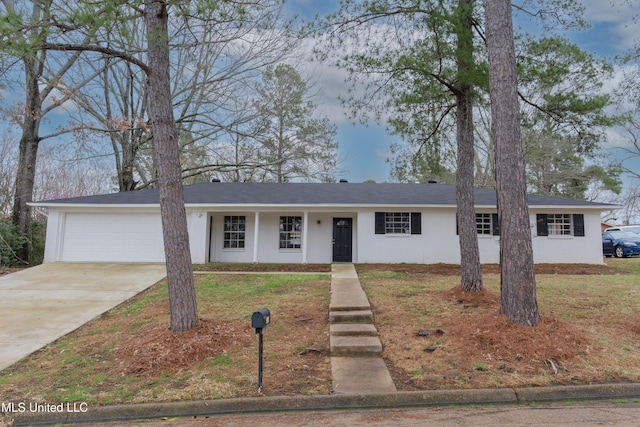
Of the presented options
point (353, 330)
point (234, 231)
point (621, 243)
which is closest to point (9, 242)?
point (234, 231)

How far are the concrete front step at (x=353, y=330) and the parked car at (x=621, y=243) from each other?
17.9 meters

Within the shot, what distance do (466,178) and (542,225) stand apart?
8359 millimetres

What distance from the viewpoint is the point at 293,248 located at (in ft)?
47.5

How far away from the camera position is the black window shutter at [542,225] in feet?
43.9

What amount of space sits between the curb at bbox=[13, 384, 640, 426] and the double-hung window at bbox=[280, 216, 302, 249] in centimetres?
1095

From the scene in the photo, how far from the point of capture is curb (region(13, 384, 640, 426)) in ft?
11.5

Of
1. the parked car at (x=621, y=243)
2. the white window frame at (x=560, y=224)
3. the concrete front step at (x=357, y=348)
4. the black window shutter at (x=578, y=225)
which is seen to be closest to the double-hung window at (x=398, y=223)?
the white window frame at (x=560, y=224)

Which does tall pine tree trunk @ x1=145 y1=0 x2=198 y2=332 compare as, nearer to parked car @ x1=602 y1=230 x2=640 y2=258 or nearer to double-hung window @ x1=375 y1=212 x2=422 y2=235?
double-hung window @ x1=375 y1=212 x2=422 y2=235

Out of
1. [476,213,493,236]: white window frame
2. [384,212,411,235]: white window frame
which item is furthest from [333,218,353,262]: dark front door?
[476,213,493,236]: white window frame

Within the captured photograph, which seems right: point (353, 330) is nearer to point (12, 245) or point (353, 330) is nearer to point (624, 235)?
point (12, 245)

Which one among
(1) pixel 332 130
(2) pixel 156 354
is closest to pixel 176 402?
(2) pixel 156 354

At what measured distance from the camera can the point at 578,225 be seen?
13406 millimetres

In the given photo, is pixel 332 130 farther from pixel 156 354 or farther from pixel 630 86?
pixel 156 354

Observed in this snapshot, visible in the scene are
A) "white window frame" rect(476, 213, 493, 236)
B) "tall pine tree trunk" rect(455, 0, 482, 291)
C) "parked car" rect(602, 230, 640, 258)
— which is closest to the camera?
"tall pine tree trunk" rect(455, 0, 482, 291)
